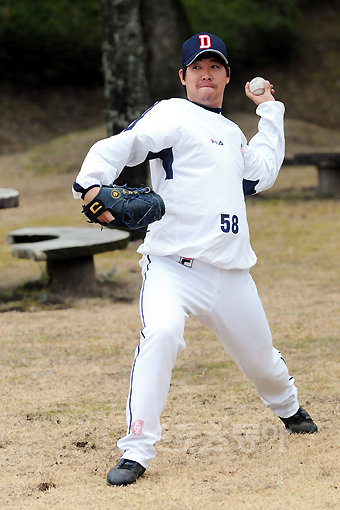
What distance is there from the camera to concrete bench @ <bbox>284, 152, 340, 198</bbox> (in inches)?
543

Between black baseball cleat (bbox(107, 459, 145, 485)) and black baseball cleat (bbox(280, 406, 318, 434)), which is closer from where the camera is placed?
black baseball cleat (bbox(107, 459, 145, 485))

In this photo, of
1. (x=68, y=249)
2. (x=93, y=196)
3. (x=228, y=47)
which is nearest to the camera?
(x=93, y=196)

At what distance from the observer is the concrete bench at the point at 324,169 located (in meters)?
13.8

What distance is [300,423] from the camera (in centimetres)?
440

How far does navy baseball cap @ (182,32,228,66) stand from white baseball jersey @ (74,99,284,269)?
22 centimetres

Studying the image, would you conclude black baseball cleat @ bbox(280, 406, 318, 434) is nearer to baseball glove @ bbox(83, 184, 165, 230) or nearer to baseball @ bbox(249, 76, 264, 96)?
baseball glove @ bbox(83, 184, 165, 230)

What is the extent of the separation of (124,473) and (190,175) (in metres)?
1.31

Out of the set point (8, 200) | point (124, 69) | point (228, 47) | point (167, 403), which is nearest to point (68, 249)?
point (8, 200)

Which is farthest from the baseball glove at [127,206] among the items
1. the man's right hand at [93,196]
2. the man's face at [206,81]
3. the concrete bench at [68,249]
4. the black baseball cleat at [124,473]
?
the concrete bench at [68,249]

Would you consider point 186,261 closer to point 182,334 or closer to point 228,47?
point 182,334

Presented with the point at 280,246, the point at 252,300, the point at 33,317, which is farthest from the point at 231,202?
the point at 280,246

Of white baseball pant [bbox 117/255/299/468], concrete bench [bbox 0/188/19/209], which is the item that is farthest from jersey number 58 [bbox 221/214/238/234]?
concrete bench [bbox 0/188/19/209]

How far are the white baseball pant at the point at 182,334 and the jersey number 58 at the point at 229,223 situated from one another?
18 centimetres

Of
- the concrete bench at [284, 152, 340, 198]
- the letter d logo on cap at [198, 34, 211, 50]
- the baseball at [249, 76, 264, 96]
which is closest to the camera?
the letter d logo on cap at [198, 34, 211, 50]
